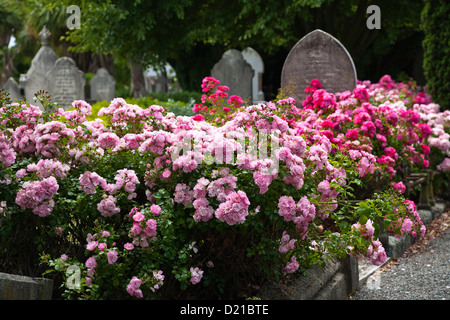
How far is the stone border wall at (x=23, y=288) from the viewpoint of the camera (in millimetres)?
2791

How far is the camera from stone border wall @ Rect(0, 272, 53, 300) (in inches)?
110

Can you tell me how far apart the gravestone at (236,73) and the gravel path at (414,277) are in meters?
7.21

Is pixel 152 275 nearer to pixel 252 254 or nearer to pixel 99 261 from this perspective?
pixel 99 261

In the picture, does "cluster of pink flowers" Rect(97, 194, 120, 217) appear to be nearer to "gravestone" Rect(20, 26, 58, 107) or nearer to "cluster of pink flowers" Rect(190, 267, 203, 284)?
"cluster of pink flowers" Rect(190, 267, 203, 284)

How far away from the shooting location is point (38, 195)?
3.12 meters

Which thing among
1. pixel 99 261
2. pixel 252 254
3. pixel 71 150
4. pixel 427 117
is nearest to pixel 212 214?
pixel 252 254

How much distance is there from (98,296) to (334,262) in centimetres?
178

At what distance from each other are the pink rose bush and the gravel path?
60 cm

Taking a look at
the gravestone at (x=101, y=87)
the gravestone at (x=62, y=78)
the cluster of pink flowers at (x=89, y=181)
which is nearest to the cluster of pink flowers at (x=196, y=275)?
the cluster of pink flowers at (x=89, y=181)

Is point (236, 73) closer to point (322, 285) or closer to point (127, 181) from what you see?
point (322, 285)

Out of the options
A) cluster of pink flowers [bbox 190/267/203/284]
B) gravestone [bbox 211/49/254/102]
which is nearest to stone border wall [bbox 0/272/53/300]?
cluster of pink flowers [bbox 190/267/203/284]

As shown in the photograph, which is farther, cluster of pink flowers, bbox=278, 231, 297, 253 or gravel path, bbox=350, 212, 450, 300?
gravel path, bbox=350, 212, 450, 300

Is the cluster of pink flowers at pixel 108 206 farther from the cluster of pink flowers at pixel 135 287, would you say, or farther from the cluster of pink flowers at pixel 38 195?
the cluster of pink flowers at pixel 135 287

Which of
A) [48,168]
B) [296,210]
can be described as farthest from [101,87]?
[296,210]
